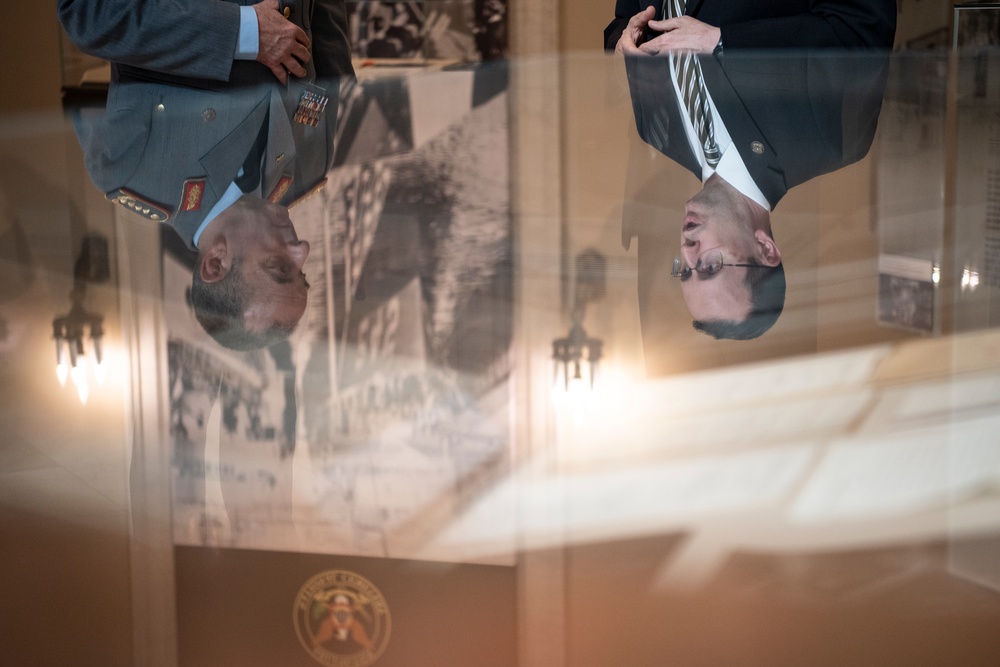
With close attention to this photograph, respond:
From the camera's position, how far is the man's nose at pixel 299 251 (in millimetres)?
1036

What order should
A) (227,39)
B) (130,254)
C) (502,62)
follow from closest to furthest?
(130,254) < (227,39) < (502,62)

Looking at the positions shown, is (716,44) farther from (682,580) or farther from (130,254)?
(682,580)

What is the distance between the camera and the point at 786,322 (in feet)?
2.89

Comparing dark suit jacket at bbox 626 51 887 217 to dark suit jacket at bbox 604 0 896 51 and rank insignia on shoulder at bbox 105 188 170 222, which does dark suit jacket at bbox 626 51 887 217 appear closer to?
dark suit jacket at bbox 604 0 896 51

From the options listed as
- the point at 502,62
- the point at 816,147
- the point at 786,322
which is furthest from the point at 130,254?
the point at 502,62

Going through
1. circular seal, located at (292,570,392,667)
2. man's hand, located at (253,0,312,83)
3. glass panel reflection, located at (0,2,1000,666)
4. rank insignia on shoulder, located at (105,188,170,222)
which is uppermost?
man's hand, located at (253,0,312,83)

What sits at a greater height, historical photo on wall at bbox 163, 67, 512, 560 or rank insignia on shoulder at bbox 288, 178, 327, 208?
rank insignia on shoulder at bbox 288, 178, 327, 208

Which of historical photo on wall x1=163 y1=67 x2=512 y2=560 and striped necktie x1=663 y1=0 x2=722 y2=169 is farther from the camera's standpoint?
striped necktie x1=663 y1=0 x2=722 y2=169

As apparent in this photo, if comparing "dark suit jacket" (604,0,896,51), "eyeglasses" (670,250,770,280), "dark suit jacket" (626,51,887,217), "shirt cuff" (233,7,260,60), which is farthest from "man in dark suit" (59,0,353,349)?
"dark suit jacket" (604,0,896,51)

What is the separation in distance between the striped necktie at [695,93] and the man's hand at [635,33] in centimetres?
3

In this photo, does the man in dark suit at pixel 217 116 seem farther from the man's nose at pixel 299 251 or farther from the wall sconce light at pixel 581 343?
the wall sconce light at pixel 581 343

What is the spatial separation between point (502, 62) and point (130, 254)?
1.14 m

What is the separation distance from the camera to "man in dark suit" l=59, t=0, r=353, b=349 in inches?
45.1

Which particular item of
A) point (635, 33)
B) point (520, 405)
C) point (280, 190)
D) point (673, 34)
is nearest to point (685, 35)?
point (673, 34)
